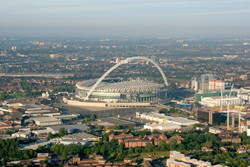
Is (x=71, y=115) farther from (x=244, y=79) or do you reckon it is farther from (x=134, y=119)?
(x=244, y=79)

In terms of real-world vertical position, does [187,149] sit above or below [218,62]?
below

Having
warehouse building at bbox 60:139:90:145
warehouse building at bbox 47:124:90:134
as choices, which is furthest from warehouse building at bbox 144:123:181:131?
warehouse building at bbox 60:139:90:145

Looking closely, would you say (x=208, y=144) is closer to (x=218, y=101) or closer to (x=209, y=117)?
(x=209, y=117)

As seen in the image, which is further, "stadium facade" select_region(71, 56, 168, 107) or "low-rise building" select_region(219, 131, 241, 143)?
"stadium facade" select_region(71, 56, 168, 107)

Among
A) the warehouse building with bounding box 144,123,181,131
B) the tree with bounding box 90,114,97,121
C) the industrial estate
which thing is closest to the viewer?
the industrial estate

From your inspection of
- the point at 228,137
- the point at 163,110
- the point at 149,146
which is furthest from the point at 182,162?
the point at 163,110

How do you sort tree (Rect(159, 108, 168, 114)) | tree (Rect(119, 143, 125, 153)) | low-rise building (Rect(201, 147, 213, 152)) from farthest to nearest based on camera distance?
tree (Rect(159, 108, 168, 114)), low-rise building (Rect(201, 147, 213, 152)), tree (Rect(119, 143, 125, 153))

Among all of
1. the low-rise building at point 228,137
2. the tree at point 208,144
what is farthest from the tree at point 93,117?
the tree at point 208,144

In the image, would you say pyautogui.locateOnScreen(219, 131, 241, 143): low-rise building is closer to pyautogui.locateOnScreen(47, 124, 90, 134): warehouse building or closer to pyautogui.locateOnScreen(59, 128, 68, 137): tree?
pyautogui.locateOnScreen(47, 124, 90, 134): warehouse building

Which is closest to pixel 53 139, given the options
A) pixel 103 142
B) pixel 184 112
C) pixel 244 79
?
pixel 103 142

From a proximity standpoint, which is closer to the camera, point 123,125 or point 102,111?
point 123,125

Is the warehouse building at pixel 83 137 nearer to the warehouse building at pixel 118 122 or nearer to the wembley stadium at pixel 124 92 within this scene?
the warehouse building at pixel 118 122
